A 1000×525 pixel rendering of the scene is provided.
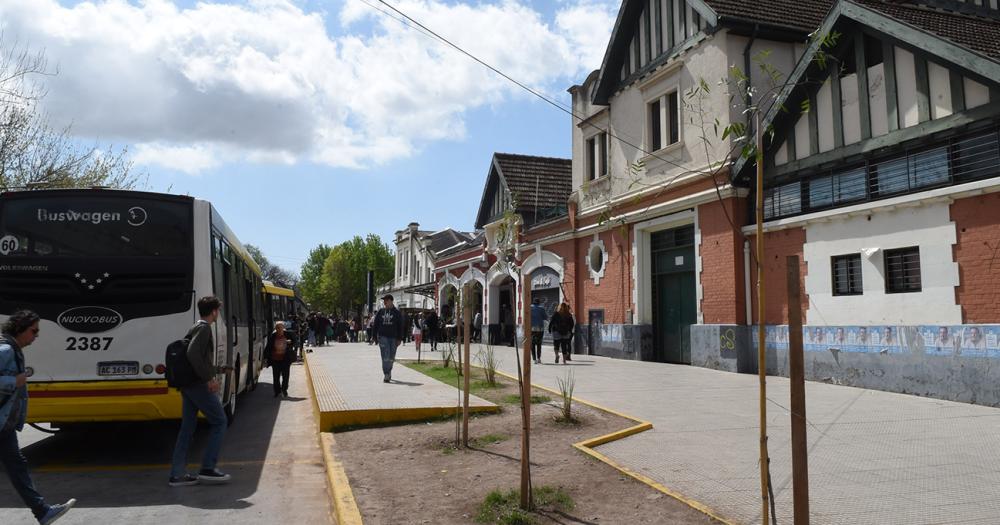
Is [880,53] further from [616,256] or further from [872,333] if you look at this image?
[616,256]

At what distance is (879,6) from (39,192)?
13.5 meters

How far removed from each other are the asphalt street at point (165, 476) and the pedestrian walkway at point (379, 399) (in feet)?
1.61

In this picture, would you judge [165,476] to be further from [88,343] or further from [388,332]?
[388,332]

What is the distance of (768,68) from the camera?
3.95 metres

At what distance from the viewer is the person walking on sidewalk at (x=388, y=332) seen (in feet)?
41.8

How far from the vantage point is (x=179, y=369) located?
6465mm

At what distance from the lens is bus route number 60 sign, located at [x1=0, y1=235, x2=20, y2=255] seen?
24.0 ft

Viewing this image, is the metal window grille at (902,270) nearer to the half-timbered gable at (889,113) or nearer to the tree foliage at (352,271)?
the half-timbered gable at (889,113)

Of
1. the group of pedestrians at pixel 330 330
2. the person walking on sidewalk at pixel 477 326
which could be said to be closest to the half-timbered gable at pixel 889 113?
the person walking on sidewalk at pixel 477 326

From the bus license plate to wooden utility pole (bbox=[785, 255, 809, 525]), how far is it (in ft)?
21.2

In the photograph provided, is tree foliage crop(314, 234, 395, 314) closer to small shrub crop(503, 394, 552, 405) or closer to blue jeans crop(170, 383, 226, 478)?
small shrub crop(503, 394, 552, 405)

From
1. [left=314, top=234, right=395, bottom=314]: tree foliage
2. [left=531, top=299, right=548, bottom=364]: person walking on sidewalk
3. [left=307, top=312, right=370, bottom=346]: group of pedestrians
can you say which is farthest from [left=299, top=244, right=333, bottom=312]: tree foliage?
[left=531, top=299, right=548, bottom=364]: person walking on sidewalk

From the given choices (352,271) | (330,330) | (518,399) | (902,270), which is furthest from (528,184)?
(352,271)

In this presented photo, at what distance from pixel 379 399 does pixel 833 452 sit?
607cm
